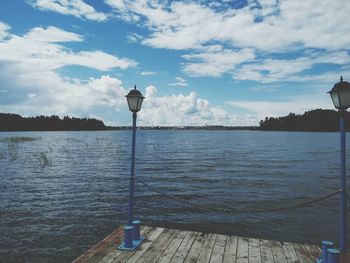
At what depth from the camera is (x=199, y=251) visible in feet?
24.6

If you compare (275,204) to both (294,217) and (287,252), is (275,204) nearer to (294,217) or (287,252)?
(294,217)

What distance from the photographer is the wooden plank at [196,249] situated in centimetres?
706

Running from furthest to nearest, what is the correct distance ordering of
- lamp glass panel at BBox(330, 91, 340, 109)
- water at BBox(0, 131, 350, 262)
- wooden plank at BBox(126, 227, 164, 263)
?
water at BBox(0, 131, 350, 262), lamp glass panel at BBox(330, 91, 340, 109), wooden plank at BBox(126, 227, 164, 263)

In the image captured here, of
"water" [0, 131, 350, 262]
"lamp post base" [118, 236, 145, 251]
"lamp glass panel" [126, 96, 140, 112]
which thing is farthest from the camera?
"water" [0, 131, 350, 262]

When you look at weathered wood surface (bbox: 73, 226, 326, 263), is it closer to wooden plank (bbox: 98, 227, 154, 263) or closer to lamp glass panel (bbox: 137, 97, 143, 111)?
wooden plank (bbox: 98, 227, 154, 263)

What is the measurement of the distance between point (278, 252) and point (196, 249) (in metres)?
2.24

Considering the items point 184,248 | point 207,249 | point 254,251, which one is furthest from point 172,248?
point 254,251

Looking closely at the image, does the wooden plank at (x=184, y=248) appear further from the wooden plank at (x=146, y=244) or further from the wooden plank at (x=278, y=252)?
the wooden plank at (x=278, y=252)

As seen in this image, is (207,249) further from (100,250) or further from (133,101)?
(133,101)

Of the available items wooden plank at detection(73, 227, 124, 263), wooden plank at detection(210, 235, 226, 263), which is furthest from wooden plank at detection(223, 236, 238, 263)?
wooden plank at detection(73, 227, 124, 263)

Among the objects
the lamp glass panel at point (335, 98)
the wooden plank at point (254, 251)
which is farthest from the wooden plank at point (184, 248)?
the lamp glass panel at point (335, 98)

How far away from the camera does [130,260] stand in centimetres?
694

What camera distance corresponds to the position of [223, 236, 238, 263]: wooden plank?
7.09 metres

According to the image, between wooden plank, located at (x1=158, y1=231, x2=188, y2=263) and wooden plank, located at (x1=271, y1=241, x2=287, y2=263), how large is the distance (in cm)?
261
